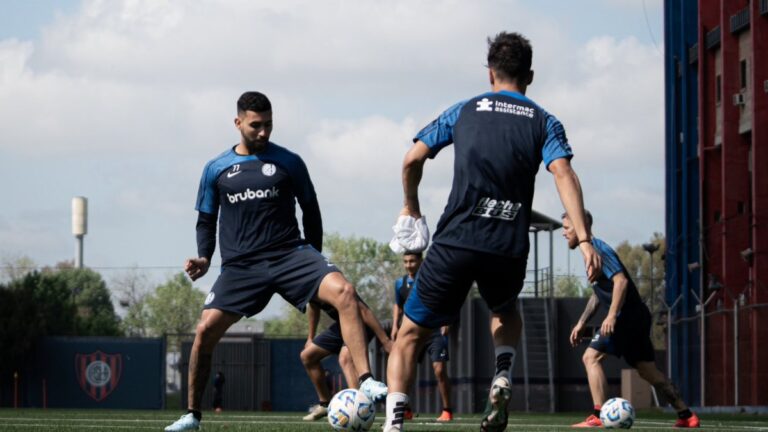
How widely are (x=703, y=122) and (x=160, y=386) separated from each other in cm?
2155

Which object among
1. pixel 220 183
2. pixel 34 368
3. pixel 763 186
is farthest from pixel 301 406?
pixel 220 183

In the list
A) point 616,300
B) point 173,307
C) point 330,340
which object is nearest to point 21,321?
point 330,340

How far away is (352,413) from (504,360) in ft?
3.85

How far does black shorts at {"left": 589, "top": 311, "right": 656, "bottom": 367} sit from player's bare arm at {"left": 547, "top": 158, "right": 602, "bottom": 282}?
677cm

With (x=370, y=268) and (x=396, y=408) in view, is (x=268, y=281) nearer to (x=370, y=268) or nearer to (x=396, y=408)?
(x=396, y=408)

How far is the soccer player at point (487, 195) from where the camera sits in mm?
7398

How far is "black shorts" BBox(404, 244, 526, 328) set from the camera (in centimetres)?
741

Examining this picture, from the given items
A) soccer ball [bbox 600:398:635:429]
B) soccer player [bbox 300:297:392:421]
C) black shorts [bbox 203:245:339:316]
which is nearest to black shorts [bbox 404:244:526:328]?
black shorts [bbox 203:245:339:316]

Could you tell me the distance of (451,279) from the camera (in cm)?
745

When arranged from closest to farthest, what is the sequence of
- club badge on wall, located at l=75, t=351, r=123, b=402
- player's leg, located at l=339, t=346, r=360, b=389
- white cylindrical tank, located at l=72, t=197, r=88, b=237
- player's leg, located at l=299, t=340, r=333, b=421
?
player's leg, located at l=339, t=346, r=360, b=389 < player's leg, located at l=299, t=340, r=333, b=421 < club badge on wall, located at l=75, t=351, r=123, b=402 < white cylindrical tank, located at l=72, t=197, r=88, b=237

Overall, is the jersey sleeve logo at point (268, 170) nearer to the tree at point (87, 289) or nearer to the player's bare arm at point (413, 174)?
the player's bare arm at point (413, 174)

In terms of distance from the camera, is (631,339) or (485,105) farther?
(631,339)

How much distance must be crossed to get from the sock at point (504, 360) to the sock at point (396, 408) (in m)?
0.68

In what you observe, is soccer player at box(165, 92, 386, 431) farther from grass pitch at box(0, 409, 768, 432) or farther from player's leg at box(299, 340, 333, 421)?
player's leg at box(299, 340, 333, 421)
